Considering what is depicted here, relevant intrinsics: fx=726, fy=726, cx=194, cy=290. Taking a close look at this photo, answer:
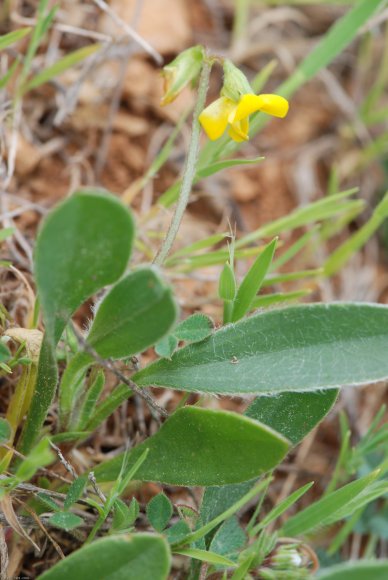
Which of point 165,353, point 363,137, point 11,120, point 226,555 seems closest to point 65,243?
point 165,353

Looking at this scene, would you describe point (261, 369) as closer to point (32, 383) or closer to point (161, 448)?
point (161, 448)

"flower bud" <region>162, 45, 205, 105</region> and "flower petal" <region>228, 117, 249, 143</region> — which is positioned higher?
"flower bud" <region>162, 45, 205, 105</region>

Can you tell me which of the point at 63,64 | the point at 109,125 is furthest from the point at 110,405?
the point at 109,125

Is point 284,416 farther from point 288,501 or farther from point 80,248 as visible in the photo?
point 80,248

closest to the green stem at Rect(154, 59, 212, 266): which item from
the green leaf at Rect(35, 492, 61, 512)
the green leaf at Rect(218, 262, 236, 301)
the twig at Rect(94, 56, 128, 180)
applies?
the green leaf at Rect(218, 262, 236, 301)

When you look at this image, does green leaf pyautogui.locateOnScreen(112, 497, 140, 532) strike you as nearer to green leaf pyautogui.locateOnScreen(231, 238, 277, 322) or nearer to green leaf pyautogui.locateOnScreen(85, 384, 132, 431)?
green leaf pyautogui.locateOnScreen(85, 384, 132, 431)

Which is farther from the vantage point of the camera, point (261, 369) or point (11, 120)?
point (11, 120)

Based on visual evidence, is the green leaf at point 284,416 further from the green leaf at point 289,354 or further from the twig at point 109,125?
the twig at point 109,125
